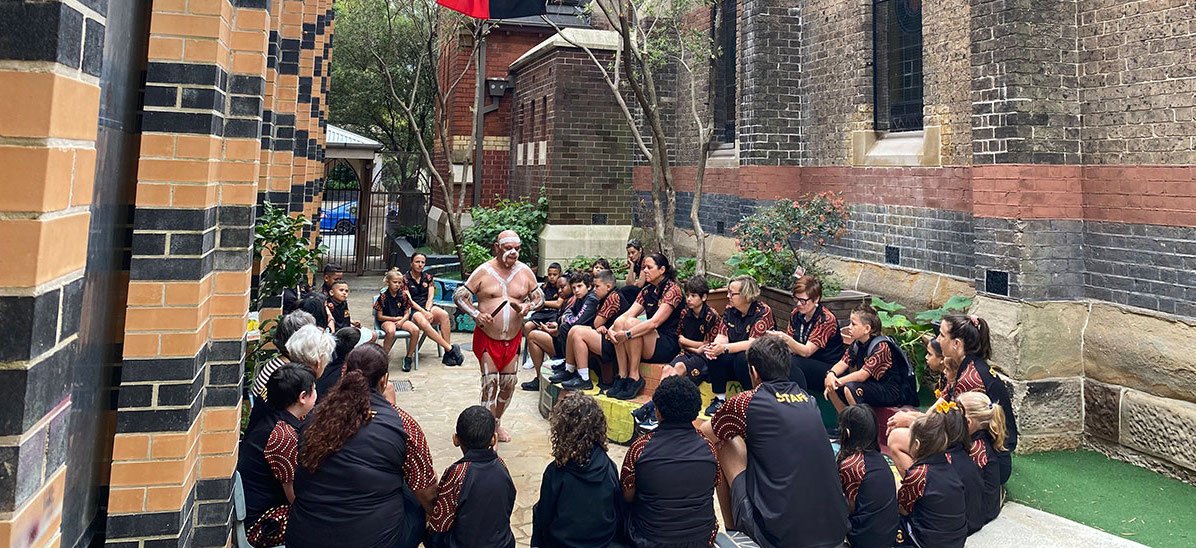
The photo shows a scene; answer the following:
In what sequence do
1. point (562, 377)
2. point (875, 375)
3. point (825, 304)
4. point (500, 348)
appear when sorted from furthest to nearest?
point (825, 304), point (562, 377), point (500, 348), point (875, 375)

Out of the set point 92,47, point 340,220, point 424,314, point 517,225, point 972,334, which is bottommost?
point 424,314

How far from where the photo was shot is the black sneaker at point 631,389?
23.6 ft

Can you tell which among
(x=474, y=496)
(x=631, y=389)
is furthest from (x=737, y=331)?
(x=474, y=496)

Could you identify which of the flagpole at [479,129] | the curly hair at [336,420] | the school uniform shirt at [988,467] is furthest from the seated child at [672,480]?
the flagpole at [479,129]

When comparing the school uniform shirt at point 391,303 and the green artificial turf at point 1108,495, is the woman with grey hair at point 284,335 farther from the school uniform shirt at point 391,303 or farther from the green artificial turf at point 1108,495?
the green artificial turf at point 1108,495

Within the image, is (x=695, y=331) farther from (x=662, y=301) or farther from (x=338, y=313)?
(x=338, y=313)

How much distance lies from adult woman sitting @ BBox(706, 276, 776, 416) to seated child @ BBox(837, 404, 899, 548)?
103 inches

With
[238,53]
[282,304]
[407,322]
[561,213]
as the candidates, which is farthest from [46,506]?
[561,213]

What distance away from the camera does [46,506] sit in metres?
1.43

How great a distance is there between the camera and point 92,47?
1464 mm

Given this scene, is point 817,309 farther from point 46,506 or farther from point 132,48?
point 46,506

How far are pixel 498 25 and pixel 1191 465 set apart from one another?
61.7 ft

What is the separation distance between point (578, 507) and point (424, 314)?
272 inches

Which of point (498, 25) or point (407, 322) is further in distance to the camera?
point (498, 25)
